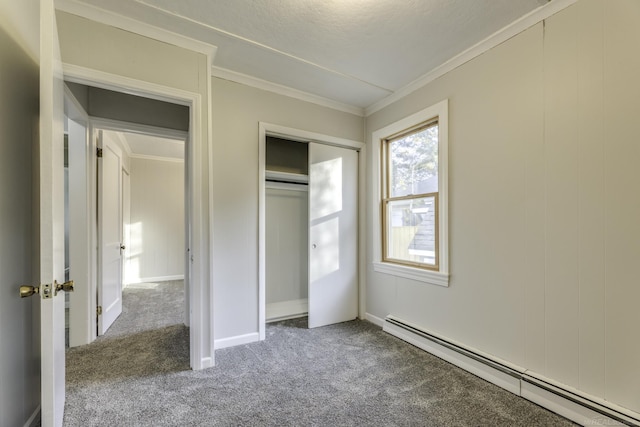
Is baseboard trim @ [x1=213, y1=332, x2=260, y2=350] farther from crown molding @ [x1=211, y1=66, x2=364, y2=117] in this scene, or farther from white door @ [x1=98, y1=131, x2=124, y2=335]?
crown molding @ [x1=211, y1=66, x2=364, y2=117]

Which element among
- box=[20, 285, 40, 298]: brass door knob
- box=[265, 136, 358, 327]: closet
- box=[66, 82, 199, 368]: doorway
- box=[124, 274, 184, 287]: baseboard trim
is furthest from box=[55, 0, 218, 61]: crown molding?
Result: box=[124, 274, 184, 287]: baseboard trim

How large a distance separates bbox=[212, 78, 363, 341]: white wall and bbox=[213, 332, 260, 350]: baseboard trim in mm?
26

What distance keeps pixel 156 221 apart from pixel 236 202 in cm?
382

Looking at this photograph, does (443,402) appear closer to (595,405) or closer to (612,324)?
(595,405)

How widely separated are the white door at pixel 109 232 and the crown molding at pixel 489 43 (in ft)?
10.6

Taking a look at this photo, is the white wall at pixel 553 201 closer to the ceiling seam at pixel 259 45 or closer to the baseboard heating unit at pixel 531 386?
the baseboard heating unit at pixel 531 386

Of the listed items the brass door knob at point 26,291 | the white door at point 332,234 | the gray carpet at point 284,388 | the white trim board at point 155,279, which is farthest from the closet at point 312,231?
the white trim board at point 155,279

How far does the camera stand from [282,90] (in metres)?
2.92

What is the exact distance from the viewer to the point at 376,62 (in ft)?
8.02

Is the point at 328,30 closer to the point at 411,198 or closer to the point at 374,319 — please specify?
the point at 411,198

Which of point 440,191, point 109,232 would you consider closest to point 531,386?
point 440,191

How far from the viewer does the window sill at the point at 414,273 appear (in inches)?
97.3

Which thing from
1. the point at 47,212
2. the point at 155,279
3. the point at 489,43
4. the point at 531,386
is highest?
the point at 489,43

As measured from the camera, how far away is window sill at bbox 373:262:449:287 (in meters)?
2.47
